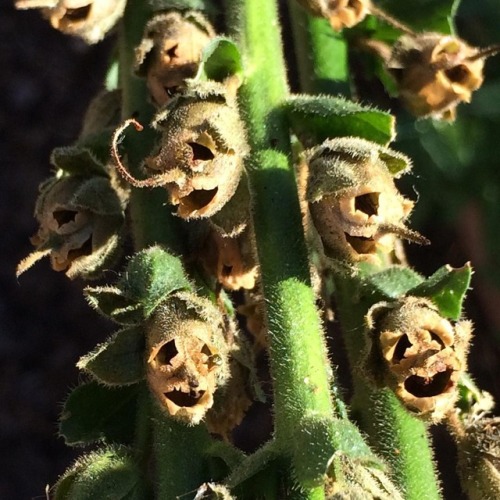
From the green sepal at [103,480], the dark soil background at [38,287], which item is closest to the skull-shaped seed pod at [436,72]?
the green sepal at [103,480]

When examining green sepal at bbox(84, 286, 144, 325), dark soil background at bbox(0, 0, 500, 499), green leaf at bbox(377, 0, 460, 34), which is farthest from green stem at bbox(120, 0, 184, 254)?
dark soil background at bbox(0, 0, 500, 499)

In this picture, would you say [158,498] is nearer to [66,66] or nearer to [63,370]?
[63,370]

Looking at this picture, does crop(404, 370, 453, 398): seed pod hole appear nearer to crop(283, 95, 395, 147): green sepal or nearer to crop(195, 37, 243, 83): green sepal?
crop(283, 95, 395, 147): green sepal

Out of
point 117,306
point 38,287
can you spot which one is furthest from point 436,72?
point 38,287

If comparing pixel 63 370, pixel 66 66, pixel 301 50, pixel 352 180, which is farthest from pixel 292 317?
pixel 66 66

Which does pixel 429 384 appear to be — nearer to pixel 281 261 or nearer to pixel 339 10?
pixel 281 261

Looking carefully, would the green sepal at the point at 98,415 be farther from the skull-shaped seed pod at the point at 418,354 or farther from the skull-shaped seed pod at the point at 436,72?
the skull-shaped seed pod at the point at 436,72
